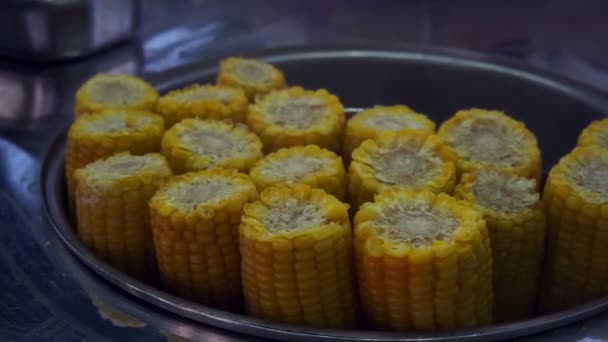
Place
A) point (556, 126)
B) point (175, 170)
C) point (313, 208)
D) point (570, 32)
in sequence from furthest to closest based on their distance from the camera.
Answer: point (570, 32), point (556, 126), point (175, 170), point (313, 208)

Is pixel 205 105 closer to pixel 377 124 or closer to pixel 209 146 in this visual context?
pixel 209 146

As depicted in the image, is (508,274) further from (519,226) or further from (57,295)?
(57,295)

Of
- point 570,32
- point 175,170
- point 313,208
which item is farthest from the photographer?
point 570,32

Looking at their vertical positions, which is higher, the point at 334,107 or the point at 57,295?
the point at 334,107

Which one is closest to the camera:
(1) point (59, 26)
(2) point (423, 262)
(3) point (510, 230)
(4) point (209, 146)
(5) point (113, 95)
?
(2) point (423, 262)

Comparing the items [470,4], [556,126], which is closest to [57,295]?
[556,126]

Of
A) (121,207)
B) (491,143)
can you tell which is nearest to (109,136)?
(121,207)
